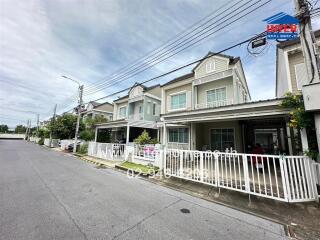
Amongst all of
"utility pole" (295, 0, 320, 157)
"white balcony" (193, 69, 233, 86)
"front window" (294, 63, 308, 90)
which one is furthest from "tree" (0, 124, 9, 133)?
"front window" (294, 63, 308, 90)

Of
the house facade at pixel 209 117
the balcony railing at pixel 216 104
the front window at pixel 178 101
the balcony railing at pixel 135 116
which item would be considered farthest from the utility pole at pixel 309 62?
the balcony railing at pixel 135 116

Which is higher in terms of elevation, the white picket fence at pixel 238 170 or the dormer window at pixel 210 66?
the dormer window at pixel 210 66

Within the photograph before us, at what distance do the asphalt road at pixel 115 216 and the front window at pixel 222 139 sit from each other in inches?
330

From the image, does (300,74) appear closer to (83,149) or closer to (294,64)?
(294,64)

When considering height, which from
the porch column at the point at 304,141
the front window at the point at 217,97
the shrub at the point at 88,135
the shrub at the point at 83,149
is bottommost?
the shrub at the point at 83,149

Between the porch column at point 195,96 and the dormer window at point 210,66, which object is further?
the porch column at point 195,96

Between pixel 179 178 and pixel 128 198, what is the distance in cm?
294

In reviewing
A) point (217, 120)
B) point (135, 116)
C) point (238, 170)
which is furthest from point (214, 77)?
point (135, 116)

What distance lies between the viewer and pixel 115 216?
3764 mm

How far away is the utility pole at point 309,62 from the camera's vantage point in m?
4.35

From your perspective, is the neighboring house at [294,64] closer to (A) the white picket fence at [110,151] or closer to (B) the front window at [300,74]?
(B) the front window at [300,74]

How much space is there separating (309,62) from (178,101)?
1116 centimetres

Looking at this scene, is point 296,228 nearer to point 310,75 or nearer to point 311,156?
point 311,156

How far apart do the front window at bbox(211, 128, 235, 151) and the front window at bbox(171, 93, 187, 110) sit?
3876 millimetres
